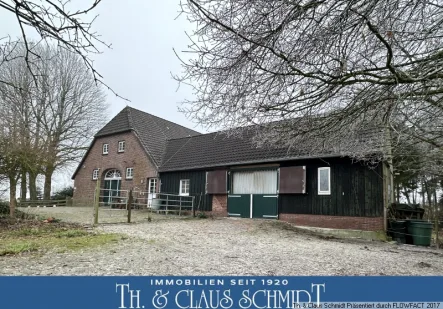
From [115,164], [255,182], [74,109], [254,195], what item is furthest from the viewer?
[74,109]

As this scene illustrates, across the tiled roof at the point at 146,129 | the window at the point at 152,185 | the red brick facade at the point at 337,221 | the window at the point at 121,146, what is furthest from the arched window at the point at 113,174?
the red brick facade at the point at 337,221

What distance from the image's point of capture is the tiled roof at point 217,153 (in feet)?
49.7

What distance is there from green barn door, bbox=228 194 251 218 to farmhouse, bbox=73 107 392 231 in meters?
0.05

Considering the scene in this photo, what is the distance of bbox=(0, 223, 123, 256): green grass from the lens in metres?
6.41

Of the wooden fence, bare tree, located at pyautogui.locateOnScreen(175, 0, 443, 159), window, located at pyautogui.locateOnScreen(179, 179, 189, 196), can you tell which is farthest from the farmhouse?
bare tree, located at pyautogui.locateOnScreen(175, 0, 443, 159)

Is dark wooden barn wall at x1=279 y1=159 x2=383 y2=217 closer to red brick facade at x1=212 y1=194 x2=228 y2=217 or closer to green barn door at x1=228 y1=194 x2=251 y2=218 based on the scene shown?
green barn door at x1=228 y1=194 x2=251 y2=218

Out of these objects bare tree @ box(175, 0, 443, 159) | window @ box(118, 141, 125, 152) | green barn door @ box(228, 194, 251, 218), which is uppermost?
window @ box(118, 141, 125, 152)

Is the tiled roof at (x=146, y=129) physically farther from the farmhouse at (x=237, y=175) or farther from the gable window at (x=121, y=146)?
the gable window at (x=121, y=146)

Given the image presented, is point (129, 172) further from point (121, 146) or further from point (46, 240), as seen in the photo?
point (46, 240)

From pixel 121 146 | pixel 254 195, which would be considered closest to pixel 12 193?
pixel 254 195

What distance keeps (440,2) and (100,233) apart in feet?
29.9

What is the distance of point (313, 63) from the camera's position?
13.7 feet

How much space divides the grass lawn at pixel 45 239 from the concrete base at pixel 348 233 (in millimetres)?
8078

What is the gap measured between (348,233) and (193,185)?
A: 8.96 meters
